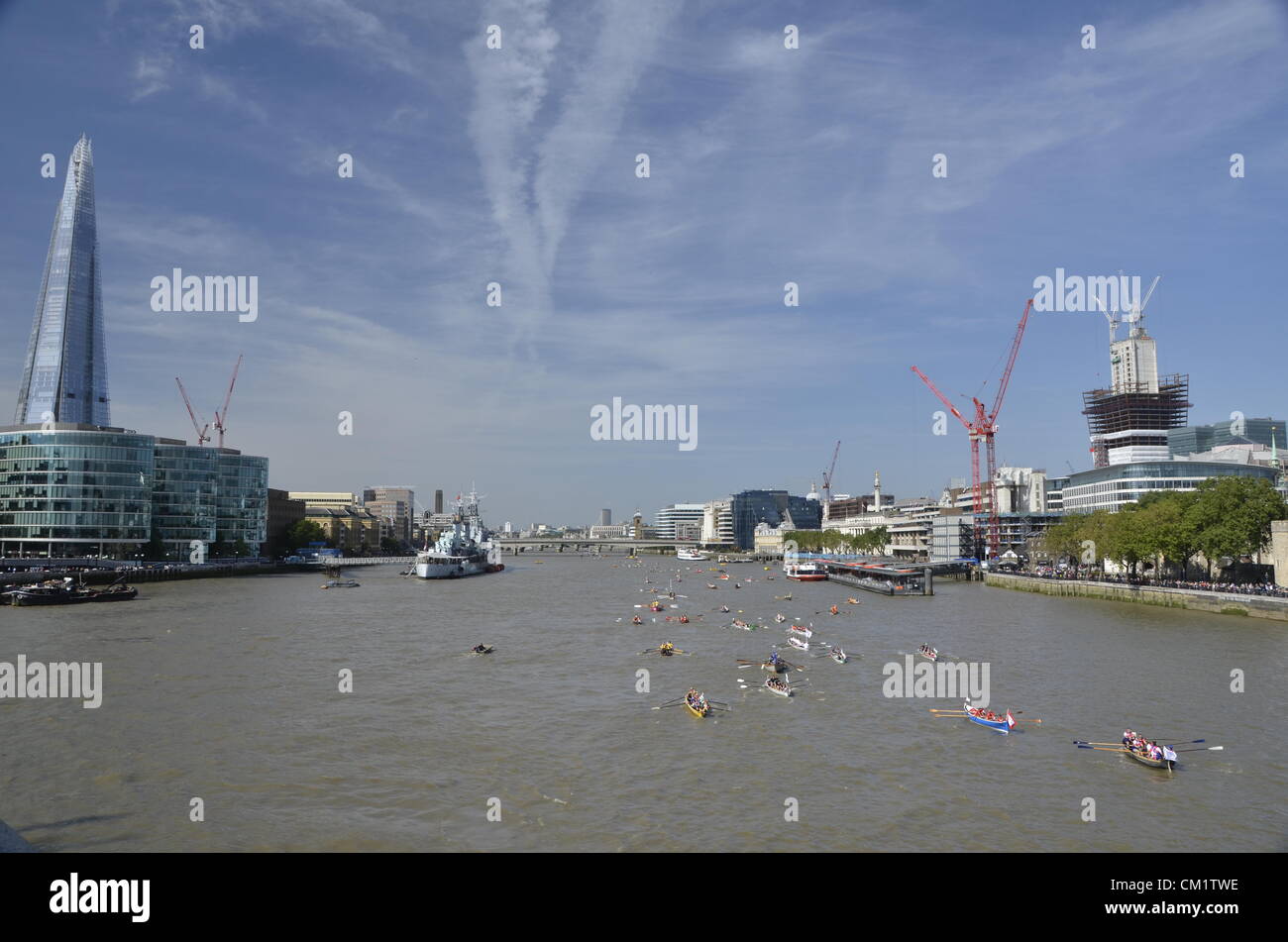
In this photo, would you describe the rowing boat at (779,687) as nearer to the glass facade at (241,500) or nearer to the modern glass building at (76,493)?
the modern glass building at (76,493)

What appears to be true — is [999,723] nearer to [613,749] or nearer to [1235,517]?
[613,749]

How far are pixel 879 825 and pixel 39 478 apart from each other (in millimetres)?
139584

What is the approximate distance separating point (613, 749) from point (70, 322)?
18255 cm

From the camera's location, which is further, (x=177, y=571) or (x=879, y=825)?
(x=177, y=571)

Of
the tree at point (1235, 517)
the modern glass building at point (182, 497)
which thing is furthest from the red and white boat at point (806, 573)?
the modern glass building at point (182, 497)

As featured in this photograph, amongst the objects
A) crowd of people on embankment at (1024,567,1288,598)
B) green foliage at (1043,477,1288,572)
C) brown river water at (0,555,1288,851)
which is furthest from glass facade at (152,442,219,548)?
green foliage at (1043,477,1288,572)

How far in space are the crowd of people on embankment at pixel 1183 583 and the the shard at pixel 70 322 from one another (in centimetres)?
18821

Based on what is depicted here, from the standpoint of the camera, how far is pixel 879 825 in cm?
2170

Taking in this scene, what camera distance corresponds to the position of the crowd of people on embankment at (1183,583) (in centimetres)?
6741

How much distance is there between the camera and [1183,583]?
263 feet

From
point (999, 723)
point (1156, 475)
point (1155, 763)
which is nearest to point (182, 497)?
point (999, 723)
